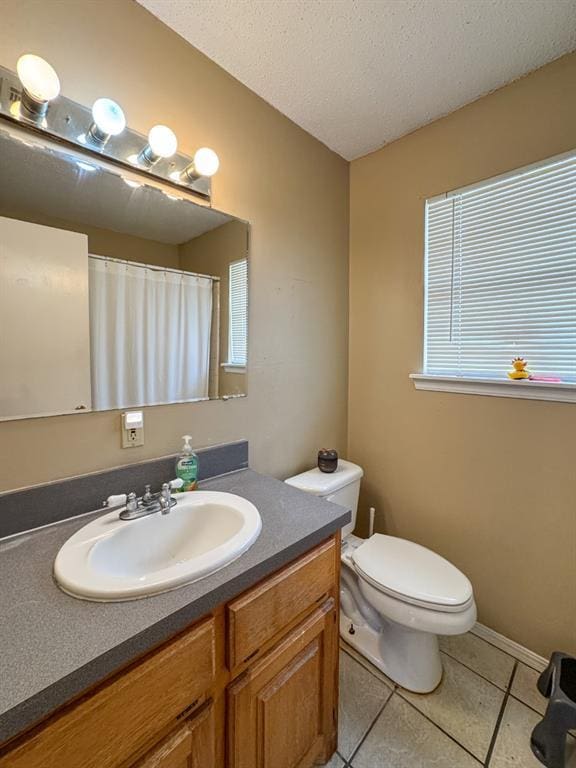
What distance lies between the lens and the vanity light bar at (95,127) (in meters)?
0.84

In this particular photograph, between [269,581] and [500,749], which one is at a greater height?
[269,581]

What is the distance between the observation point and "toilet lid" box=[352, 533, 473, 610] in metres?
1.19

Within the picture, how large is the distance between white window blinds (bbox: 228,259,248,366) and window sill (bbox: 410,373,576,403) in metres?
0.87

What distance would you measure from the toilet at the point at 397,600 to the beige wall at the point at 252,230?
0.40m

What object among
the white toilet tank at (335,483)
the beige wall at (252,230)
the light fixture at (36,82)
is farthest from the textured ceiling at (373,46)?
the white toilet tank at (335,483)

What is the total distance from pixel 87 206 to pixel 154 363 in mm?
509

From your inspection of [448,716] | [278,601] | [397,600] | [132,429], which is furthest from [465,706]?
[132,429]

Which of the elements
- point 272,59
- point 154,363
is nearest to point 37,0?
point 272,59

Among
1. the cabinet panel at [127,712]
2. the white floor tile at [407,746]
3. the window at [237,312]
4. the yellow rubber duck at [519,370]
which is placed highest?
the window at [237,312]

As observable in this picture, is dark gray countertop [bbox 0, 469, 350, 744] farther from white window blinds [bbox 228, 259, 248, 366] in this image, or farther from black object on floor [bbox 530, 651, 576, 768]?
black object on floor [bbox 530, 651, 576, 768]

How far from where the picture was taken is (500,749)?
1107mm

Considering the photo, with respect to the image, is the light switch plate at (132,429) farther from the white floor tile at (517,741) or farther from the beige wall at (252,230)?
the white floor tile at (517,741)

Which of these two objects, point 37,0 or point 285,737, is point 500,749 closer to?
point 285,737

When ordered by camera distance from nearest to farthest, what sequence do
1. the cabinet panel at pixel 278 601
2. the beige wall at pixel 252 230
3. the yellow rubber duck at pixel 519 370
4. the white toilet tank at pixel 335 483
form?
the cabinet panel at pixel 278 601, the beige wall at pixel 252 230, the yellow rubber duck at pixel 519 370, the white toilet tank at pixel 335 483
